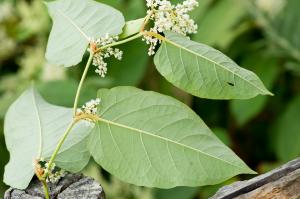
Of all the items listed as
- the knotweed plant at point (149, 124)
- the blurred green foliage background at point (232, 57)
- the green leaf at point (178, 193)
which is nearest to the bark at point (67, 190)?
the knotweed plant at point (149, 124)

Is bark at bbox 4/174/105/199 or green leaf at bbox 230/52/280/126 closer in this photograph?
bark at bbox 4/174/105/199

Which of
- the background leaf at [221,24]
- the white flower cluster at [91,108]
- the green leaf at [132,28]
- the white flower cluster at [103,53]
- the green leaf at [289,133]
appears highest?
the green leaf at [132,28]

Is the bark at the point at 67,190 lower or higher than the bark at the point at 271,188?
lower

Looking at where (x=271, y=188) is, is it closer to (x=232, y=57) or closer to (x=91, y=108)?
(x=91, y=108)

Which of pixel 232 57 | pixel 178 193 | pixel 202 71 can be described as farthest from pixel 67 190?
pixel 232 57

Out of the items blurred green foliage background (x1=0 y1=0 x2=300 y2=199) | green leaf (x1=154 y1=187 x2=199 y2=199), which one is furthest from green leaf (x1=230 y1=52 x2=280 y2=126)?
green leaf (x1=154 y1=187 x2=199 y2=199)

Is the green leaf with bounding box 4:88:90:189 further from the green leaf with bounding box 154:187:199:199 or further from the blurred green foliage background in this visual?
the green leaf with bounding box 154:187:199:199

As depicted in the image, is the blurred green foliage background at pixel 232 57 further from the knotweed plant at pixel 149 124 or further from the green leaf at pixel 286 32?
the knotweed plant at pixel 149 124
